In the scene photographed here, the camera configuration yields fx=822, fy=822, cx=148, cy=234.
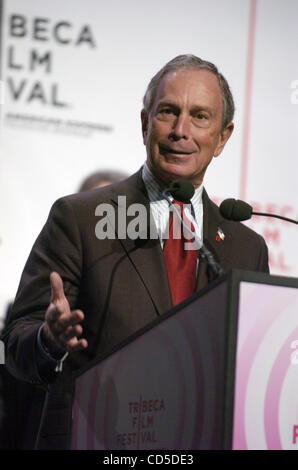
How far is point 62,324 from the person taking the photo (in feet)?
5.43

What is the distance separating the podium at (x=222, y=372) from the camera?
4.48 feet

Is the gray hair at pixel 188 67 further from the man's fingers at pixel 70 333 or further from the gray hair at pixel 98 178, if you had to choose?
the gray hair at pixel 98 178

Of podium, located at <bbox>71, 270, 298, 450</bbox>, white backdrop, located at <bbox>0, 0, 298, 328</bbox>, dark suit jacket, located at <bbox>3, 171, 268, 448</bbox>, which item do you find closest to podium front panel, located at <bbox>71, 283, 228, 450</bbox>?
podium, located at <bbox>71, 270, 298, 450</bbox>

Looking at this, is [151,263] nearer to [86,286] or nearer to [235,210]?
[86,286]

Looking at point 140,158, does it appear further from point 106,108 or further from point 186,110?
point 186,110

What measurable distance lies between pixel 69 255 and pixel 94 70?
67.6 inches

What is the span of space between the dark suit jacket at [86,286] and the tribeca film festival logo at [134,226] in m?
0.01

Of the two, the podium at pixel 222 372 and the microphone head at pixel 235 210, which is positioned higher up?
the microphone head at pixel 235 210

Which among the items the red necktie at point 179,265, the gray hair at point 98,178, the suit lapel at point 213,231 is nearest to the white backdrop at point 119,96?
the gray hair at point 98,178

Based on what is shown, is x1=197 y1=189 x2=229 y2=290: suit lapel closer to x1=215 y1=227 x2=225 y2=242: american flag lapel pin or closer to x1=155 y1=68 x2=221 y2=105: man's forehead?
x1=215 y1=227 x2=225 y2=242: american flag lapel pin

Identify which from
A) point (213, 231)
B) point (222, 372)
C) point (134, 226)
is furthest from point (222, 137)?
point (222, 372)

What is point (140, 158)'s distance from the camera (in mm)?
3738

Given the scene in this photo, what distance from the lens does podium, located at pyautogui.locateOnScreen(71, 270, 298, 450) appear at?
1.36m

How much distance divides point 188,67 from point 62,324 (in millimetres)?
1036
